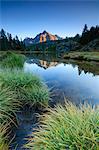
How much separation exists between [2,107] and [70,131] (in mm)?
1986

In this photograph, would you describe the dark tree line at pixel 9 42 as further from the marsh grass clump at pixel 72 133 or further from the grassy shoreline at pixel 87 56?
the marsh grass clump at pixel 72 133

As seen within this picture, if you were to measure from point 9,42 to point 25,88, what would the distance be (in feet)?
54.4

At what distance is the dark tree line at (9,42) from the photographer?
2104 cm

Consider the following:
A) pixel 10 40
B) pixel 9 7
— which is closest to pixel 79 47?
pixel 10 40

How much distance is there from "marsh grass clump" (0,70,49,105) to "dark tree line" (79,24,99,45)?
42.5ft

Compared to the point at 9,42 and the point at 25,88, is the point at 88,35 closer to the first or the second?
the point at 9,42

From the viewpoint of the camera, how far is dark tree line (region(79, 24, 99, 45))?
20.5 meters

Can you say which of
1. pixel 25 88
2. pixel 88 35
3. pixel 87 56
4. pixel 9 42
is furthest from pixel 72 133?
pixel 87 56

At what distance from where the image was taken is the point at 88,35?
22297mm

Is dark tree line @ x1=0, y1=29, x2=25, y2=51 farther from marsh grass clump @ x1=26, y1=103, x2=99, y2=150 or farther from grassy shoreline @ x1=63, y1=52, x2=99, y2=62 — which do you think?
marsh grass clump @ x1=26, y1=103, x2=99, y2=150

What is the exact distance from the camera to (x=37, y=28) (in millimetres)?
16000

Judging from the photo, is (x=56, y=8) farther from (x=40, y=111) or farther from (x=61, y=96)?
(x=40, y=111)

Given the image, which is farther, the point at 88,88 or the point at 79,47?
the point at 79,47

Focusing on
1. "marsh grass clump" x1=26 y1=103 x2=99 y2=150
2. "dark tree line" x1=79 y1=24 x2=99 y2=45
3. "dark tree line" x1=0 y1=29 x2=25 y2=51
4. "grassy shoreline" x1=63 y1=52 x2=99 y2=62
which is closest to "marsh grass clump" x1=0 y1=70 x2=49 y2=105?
"marsh grass clump" x1=26 y1=103 x2=99 y2=150
